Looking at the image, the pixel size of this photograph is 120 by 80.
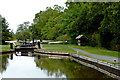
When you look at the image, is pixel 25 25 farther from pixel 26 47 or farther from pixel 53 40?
pixel 26 47

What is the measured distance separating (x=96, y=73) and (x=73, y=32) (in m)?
38.0

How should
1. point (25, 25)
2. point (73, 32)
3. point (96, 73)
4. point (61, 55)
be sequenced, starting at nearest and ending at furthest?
point (96, 73)
point (61, 55)
point (73, 32)
point (25, 25)

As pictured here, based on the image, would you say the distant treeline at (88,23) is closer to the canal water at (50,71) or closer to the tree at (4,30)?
the canal water at (50,71)

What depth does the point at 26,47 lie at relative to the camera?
5206 cm

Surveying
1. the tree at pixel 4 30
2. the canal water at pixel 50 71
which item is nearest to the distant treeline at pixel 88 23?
the canal water at pixel 50 71

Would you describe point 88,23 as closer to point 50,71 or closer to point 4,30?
point 50,71

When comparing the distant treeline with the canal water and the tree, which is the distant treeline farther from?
the tree

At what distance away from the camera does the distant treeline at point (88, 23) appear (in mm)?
32000

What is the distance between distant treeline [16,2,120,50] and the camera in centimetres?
3200

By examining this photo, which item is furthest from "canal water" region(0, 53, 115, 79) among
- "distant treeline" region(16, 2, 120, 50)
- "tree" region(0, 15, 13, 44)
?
"tree" region(0, 15, 13, 44)

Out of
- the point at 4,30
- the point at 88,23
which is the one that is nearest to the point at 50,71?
the point at 88,23

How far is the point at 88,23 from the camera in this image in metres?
48.9

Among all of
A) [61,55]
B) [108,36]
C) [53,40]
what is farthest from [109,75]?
[53,40]

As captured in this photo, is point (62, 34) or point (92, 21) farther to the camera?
point (62, 34)
